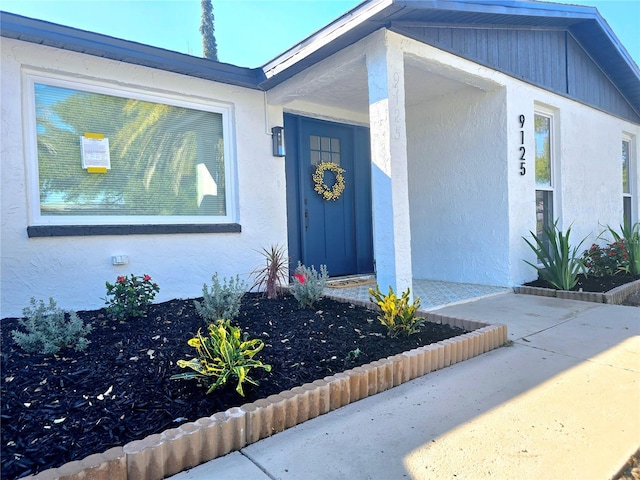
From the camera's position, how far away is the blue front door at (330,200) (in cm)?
531

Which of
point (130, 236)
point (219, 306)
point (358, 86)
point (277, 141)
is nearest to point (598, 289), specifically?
point (358, 86)

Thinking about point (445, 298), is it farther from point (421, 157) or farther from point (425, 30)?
point (425, 30)

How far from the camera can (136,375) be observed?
6.91 feet

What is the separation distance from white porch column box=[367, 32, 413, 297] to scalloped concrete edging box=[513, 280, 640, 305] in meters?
2.16

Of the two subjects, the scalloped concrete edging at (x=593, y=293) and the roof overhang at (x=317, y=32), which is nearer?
the roof overhang at (x=317, y=32)

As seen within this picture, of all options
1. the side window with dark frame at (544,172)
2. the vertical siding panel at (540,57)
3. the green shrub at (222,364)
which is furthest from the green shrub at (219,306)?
the side window with dark frame at (544,172)

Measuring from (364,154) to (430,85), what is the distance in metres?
1.49

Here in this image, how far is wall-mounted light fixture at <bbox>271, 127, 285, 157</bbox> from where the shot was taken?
15.7 ft

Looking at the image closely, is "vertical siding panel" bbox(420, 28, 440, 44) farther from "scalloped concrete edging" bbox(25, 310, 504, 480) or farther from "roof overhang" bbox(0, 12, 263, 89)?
"scalloped concrete edging" bbox(25, 310, 504, 480)

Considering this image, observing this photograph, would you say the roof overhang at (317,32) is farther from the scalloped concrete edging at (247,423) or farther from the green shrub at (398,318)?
the scalloped concrete edging at (247,423)

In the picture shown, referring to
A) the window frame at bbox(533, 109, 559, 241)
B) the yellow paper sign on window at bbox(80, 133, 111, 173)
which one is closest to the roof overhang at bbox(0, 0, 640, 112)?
the yellow paper sign on window at bbox(80, 133, 111, 173)

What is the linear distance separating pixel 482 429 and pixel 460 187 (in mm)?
4069

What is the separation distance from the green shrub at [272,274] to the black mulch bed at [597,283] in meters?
3.25

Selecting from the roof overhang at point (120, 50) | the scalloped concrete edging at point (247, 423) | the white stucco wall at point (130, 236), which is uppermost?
the roof overhang at point (120, 50)
